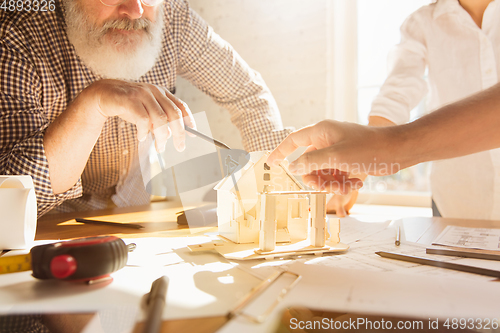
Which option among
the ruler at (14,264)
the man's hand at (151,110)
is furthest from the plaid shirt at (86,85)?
the ruler at (14,264)

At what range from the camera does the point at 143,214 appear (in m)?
1.02

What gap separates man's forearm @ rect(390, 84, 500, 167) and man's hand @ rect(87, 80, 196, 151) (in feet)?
1.39

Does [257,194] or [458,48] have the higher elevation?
[458,48]

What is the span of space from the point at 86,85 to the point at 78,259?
0.96 m

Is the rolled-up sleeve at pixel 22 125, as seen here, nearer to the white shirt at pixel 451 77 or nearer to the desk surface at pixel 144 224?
the desk surface at pixel 144 224

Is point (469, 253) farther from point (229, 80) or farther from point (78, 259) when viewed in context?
point (229, 80)

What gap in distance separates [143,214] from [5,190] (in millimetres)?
491

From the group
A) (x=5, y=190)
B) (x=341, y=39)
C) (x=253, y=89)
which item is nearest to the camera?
(x=5, y=190)

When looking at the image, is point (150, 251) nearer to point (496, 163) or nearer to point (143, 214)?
point (143, 214)

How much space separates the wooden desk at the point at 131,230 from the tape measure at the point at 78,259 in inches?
2.2

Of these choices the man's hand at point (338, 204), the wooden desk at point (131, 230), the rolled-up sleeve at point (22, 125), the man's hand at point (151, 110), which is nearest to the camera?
the wooden desk at point (131, 230)

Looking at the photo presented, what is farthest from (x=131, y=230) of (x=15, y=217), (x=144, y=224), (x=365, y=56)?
(x=365, y=56)

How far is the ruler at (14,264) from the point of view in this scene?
451 mm

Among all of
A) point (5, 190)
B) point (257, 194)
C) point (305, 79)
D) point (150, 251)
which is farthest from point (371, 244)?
point (305, 79)
